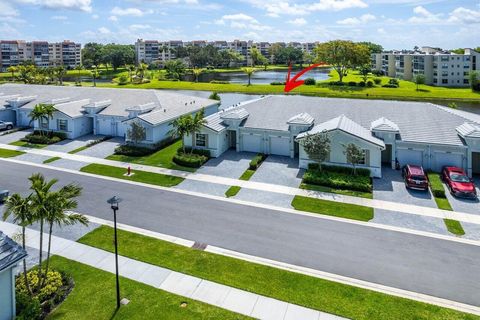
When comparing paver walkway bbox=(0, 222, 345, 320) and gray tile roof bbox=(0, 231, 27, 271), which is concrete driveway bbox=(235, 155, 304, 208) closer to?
paver walkway bbox=(0, 222, 345, 320)

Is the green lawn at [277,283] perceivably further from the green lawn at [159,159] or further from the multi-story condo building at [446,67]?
the multi-story condo building at [446,67]

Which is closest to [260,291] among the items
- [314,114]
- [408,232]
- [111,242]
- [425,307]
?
[425,307]

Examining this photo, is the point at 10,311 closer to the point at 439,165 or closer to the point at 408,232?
the point at 408,232

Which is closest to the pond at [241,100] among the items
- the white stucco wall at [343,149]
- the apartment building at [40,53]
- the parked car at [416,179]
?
the white stucco wall at [343,149]

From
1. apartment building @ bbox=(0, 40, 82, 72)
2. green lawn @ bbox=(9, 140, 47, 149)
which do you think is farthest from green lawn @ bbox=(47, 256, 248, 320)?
apartment building @ bbox=(0, 40, 82, 72)

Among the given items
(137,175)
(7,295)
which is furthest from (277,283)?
(137,175)

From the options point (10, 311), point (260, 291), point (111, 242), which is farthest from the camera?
point (111, 242)
